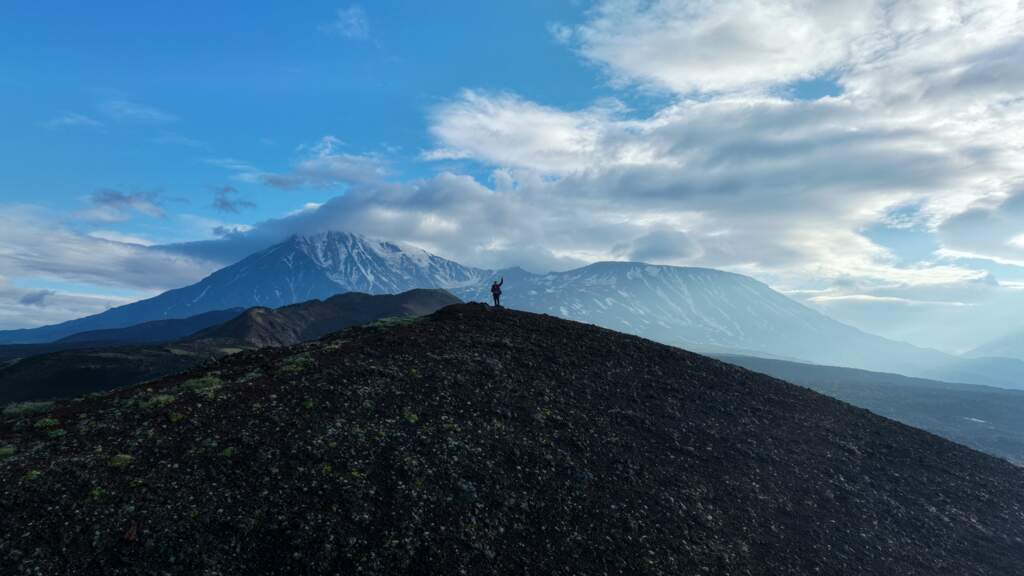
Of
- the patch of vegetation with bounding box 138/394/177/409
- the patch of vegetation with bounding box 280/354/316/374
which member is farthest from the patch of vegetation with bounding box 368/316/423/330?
→ the patch of vegetation with bounding box 138/394/177/409

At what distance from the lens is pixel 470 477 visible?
20.0 m

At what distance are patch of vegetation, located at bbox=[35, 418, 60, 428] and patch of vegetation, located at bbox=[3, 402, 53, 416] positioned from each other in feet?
10.8

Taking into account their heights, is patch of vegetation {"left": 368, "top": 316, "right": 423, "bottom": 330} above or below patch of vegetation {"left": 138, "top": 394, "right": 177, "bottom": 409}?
above

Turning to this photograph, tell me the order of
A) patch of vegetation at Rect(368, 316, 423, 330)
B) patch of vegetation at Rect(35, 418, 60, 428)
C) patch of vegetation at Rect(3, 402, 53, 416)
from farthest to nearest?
patch of vegetation at Rect(368, 316, 423, 330)
patch of vegetation at Rect(3, 402, 53, 416)
patch of vegetation at Rect(35, 418, 60, 428)

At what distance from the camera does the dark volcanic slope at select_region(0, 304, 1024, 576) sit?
15.4 metres

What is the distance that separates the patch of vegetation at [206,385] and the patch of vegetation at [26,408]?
19.4 feet

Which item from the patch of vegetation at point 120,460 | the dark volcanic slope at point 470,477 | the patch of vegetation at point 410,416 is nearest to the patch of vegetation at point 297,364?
the dark volcanic slope at point 470,477

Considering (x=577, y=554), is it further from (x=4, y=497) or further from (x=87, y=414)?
(x=87, y=414)

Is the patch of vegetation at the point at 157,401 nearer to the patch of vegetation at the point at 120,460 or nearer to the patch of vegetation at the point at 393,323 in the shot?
the patch of vegetation at the point at 120,460

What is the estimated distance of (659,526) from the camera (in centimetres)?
2000

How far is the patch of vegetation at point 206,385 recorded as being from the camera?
71.9ft

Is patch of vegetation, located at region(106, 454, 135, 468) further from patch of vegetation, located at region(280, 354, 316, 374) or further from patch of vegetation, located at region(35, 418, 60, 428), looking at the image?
patch of vegetation, located at region(280, 354, 316, 374)

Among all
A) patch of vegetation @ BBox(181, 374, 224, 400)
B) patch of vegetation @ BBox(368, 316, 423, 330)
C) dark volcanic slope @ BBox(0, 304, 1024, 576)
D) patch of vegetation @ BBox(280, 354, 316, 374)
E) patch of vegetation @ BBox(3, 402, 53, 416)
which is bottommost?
dark volcanic slope @ BBox(0, 304, 1024, 576)

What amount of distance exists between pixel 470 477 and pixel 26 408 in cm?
2077
